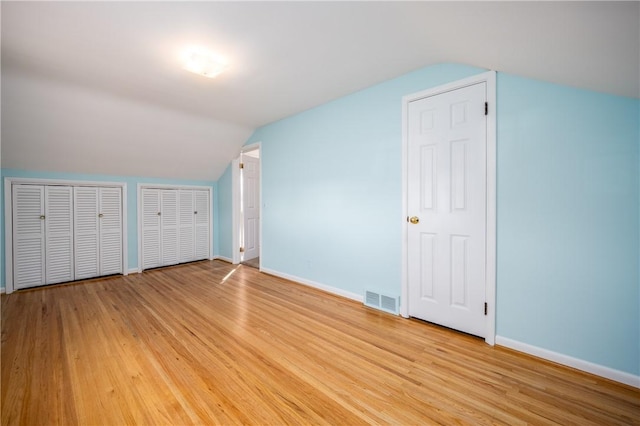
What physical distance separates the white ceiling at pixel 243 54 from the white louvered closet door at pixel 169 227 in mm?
1215

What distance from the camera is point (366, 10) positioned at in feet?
5.50

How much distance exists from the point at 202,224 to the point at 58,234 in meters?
2.06

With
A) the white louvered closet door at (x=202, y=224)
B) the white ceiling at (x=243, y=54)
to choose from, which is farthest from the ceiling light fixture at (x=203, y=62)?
the white louvered closet door at (x=202, y=224)

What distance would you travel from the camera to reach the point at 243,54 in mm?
2201

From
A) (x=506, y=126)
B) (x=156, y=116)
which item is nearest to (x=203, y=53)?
(x=156, y=116)

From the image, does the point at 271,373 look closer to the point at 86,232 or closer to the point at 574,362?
the point at 574,362

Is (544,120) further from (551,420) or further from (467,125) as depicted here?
(551,420)

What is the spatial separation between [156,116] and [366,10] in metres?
3.09

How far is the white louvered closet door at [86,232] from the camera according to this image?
3809 millimetres

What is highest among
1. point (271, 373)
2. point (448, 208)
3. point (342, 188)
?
point (342, 188)

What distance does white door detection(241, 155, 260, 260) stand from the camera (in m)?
5.01

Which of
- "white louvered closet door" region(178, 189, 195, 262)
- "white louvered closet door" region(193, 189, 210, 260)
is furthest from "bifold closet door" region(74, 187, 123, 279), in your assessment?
"white louvered closet door" region(193, 189, 210, 260)

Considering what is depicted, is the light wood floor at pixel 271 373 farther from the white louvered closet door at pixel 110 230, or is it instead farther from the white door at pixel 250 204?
the white door at pixel 250 204

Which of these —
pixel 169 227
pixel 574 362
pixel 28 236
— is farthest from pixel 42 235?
pixel 574 362
